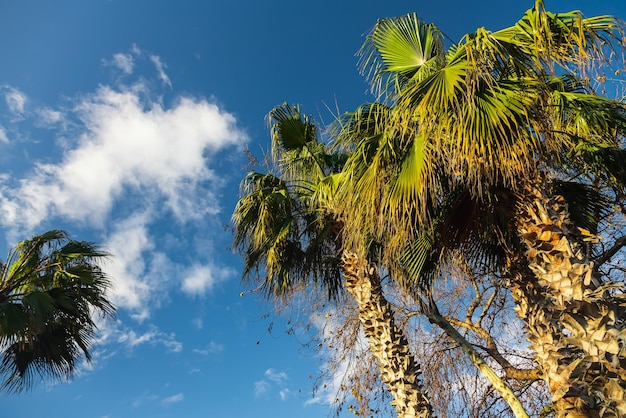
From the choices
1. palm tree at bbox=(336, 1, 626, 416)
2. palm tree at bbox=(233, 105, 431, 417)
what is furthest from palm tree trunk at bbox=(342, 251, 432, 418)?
palm tree at bbox=(336, 1, 626, 416)

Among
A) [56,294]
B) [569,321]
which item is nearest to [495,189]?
[569,321]

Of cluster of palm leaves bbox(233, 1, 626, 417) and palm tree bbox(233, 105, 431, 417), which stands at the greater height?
palm tree bbox(233, 105, 431, 417)

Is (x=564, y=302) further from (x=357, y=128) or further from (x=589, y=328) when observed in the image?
(x=357, y=128)

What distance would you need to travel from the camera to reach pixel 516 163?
4.50m

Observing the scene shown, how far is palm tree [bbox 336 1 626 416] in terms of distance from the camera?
3908 millimetres

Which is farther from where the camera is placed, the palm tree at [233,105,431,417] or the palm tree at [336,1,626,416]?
the palm tree at [233,105,431,417]

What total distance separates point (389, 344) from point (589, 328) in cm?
269

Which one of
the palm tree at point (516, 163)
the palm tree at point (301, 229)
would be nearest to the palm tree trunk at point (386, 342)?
the palm tree at point (301, 229)

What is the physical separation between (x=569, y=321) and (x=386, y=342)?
2.57 metres

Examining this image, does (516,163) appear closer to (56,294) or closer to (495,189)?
(495,189)

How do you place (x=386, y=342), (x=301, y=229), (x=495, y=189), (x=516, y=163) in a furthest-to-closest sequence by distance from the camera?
(x=301, y=229) → (x=386, y=342) → (x=495, y=189) → (x=516, y=163)

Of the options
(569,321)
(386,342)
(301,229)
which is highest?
(301,229)

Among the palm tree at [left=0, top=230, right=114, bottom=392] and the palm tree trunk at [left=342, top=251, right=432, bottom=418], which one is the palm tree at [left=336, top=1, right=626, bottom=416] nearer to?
the palm tree trunk at [left=342, top=251, right=432, bottom=418]

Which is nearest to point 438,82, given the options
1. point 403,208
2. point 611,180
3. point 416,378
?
point 403,208
